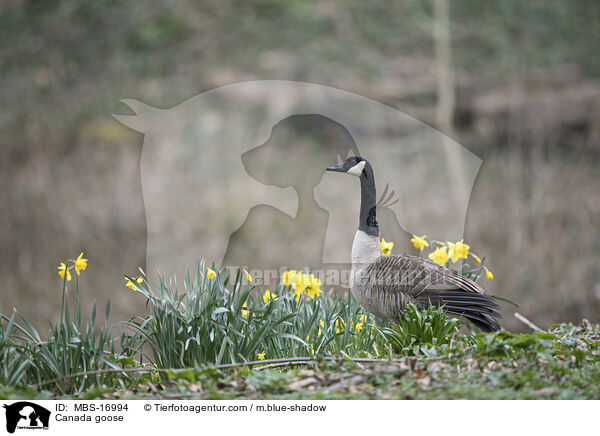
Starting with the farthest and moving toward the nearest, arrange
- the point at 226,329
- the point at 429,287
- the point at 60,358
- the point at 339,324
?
the point at 339,324, the point at 429,287, the point at 226,329, the point at 60,358

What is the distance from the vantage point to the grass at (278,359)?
2.56 m

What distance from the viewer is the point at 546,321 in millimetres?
7242

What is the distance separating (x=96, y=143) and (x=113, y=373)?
635cm

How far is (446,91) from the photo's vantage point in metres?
8.66

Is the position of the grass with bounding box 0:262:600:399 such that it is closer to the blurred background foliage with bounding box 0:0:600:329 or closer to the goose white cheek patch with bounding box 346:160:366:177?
the goose white cheek patch with bounding box 346:160:366:177

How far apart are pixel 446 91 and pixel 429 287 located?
20.2 ft

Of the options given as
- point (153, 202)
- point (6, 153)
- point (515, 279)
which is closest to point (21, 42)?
point (6, 153)

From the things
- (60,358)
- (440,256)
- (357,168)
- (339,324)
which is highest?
(357,168)

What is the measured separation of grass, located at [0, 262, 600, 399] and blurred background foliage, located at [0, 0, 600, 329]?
176 inches

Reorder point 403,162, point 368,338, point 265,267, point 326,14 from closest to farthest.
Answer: point 368,338, point 265,267, point 403,162, point 326,14
